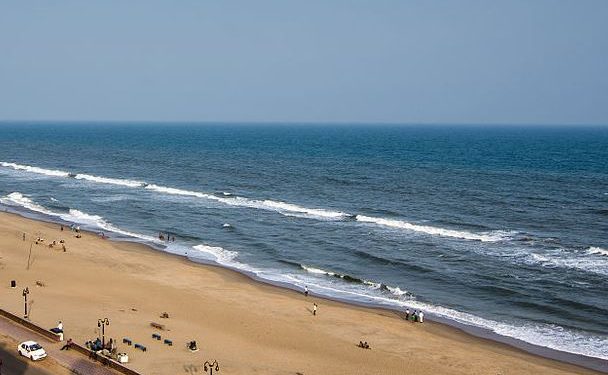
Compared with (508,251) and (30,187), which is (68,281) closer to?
(508,251)

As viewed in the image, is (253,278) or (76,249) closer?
(253,278)

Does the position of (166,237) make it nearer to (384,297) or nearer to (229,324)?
(384,297)

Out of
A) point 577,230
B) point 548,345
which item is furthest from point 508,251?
point 548,345

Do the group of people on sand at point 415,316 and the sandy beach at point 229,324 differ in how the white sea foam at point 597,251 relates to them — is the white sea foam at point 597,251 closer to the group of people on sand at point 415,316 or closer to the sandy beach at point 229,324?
the group of people on sand at point 415,316

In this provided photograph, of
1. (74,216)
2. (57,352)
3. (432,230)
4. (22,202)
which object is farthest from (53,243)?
(432,230)


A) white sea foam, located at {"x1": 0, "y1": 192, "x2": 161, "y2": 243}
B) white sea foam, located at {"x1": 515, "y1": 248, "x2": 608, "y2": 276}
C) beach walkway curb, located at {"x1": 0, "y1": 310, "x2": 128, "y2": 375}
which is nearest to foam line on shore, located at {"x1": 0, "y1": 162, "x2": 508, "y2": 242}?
white sea foam, located at {"x1": 515, "y1": 248, "x2": 608, "y2": 276}

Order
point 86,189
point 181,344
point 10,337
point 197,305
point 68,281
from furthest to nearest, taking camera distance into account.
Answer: point 86,189 → point 68,281 → point 197,305 → point 181,344 → point 10,337

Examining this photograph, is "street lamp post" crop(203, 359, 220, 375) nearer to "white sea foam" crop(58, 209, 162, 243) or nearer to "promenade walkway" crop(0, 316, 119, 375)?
"promenade walkway" crop(0, 316, 119, 375)
